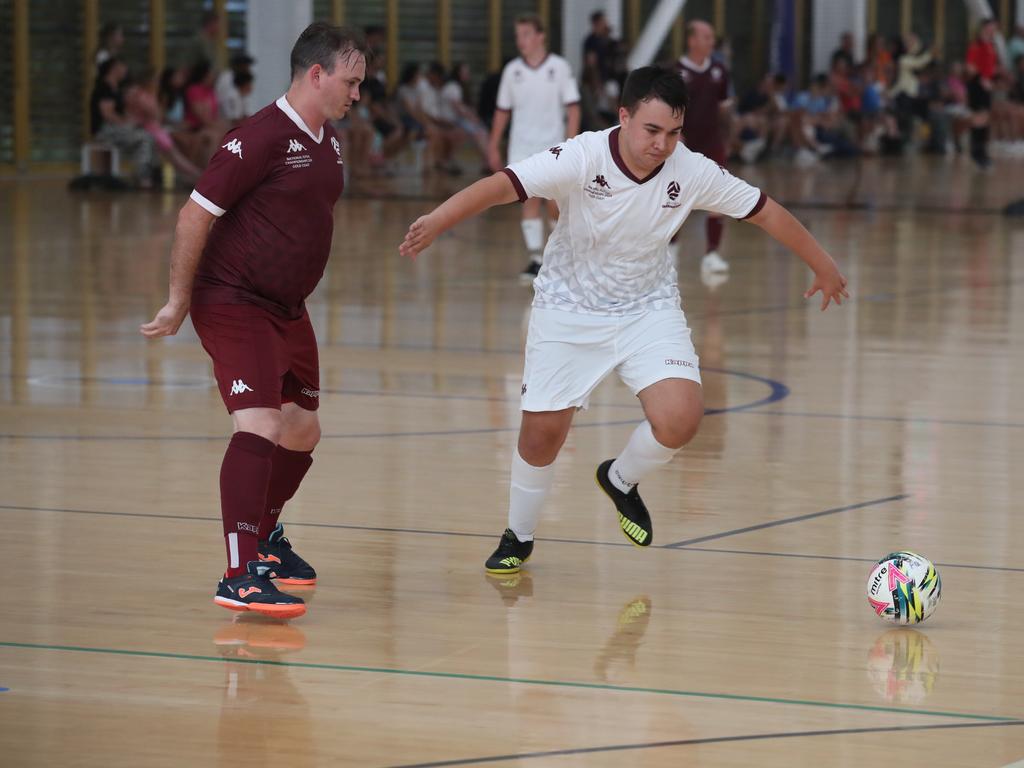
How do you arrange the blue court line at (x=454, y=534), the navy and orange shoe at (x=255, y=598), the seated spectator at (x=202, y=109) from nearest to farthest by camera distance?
the navy and orange shoe at (x=255, y=598)
the blue court line at (x=454, y=534)
the seated spectator at (x=202, y=109)

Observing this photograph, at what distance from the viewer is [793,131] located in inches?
1283

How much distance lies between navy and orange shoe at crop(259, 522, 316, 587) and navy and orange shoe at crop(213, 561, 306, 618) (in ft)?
1.53

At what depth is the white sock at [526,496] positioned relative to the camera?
633 centimetres

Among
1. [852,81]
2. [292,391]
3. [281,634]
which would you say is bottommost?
[281,634]

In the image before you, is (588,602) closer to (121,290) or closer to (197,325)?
(197,325)

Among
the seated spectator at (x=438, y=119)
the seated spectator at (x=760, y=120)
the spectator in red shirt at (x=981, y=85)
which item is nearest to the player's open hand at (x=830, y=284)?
the seated spectator at (x=438, y=119)

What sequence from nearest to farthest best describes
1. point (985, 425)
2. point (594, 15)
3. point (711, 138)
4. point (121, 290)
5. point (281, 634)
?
1. point (281, 634)
2. point (985, 425)
3. point (121, 290)
4. point (711, 138)
5. point (594, 15)

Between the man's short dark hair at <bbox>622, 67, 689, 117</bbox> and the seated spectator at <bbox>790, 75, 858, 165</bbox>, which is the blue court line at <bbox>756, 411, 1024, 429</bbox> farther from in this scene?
the seated spectator at <bbox>790, 75, 858, 165</bbox>

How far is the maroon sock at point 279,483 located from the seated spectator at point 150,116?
58.7 feet

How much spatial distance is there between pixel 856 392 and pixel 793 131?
23096 mm

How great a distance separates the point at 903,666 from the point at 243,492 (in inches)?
75.4

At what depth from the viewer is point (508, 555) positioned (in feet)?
20.7

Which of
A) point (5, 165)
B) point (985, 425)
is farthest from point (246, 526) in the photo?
point (5, 165)

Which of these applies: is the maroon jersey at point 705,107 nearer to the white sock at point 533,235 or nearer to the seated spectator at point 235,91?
the white sock at point 533,235
